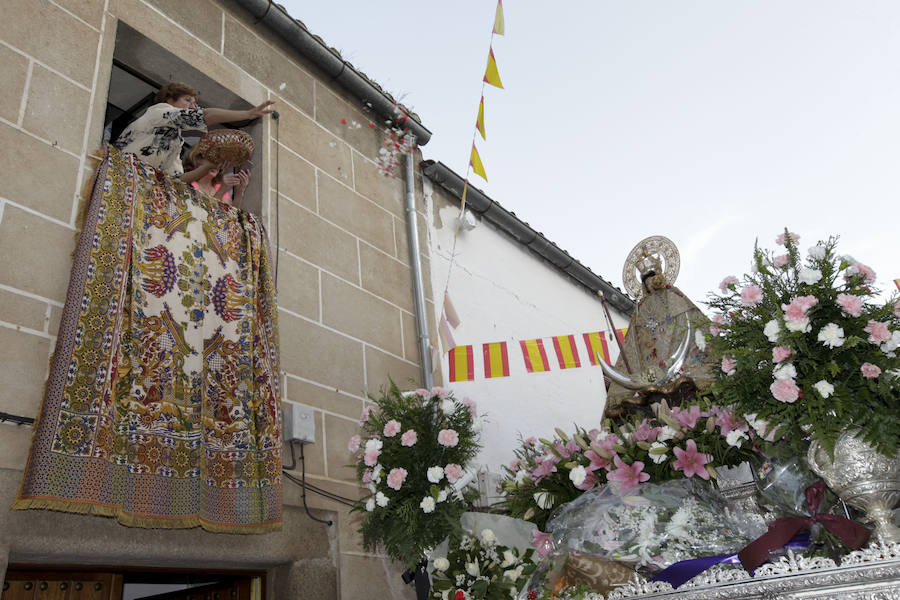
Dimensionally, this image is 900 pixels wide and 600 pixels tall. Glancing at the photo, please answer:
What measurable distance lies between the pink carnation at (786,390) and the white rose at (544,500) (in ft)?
4.49

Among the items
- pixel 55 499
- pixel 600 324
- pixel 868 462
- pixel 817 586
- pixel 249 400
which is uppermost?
pixel 600 324

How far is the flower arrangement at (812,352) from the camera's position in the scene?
2.44m

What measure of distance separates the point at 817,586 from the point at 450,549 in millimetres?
1728

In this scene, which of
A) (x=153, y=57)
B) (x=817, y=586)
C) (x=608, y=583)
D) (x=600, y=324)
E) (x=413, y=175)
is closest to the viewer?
(x=817, y=586)

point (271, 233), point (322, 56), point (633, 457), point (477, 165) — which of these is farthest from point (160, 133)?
point (633, 457)

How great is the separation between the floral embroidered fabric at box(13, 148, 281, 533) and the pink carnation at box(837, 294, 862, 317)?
8.71 ft

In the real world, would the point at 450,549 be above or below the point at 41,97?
below

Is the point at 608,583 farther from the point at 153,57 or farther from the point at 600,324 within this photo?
the point at 600,324

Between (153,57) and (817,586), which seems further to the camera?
(153,57)

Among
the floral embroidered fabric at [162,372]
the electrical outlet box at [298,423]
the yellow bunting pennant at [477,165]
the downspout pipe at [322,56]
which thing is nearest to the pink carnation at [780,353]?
the floral embroidered fabric at [162,372]

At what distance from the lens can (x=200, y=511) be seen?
342cm

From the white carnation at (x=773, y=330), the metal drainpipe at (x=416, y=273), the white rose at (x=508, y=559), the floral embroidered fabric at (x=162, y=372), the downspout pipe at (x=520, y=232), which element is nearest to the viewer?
the white carnation at (x=773, y=330)

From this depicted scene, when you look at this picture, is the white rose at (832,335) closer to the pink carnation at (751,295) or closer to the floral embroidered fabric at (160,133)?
the pink carnation at (751,295)

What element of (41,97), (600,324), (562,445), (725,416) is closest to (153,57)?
(41,97)
